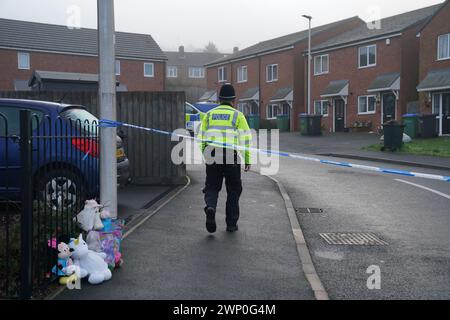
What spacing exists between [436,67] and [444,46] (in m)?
1.16

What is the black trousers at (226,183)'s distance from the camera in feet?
21.3

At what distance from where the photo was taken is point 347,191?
35.0 feet

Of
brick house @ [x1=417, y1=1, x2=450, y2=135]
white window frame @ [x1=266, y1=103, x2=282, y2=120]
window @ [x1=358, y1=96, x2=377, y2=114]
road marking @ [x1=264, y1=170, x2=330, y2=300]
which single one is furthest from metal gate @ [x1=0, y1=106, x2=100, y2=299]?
white window frame @ [x1=266, y1=103, x2=282, y2=120]

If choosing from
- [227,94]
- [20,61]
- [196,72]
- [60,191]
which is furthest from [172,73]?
[60,191]

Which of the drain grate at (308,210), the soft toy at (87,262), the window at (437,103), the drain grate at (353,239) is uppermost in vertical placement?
the window at (437,103)

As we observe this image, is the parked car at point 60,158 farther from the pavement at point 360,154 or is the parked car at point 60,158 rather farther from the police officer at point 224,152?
the pavement at point 360,154

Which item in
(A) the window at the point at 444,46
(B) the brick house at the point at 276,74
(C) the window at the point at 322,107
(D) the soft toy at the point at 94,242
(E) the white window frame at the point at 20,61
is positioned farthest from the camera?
(E) the white window frame at the point at 20,61

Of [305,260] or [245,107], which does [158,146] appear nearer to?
[305,260]

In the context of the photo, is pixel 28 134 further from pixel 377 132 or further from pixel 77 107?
pixel 377 132

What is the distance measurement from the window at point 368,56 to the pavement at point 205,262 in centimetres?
2662

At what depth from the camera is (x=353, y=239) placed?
6.52 meters

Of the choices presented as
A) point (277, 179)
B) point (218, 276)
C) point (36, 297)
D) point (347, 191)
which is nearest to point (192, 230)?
point (218, 276)

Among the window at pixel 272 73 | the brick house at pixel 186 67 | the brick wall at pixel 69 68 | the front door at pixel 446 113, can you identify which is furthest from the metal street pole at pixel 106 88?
the brick house at pixel 186 67

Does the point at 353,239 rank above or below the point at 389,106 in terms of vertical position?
below
